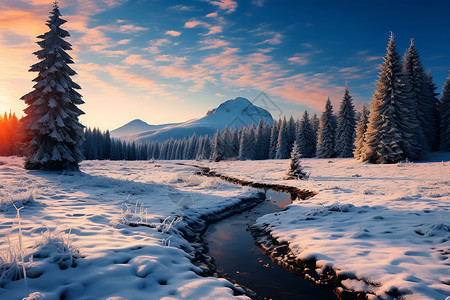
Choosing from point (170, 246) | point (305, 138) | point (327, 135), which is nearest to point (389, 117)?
point (327, 135)

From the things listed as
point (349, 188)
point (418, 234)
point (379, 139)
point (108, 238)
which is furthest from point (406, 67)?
point (108, 238)

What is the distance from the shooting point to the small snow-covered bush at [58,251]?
4.16 m

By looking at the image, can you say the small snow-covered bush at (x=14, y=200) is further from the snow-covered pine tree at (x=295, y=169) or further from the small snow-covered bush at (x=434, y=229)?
the snow-covered pine tree at (x=295, y=169)

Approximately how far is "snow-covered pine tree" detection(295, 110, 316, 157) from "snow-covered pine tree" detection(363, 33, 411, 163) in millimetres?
28139

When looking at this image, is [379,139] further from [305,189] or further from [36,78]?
[36,78]

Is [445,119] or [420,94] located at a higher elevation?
[420,94]

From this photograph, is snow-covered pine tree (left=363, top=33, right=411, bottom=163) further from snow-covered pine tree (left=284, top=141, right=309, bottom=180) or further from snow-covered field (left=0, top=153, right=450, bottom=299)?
snow-covered field (left=0, top=153, right=450, bottom=299)

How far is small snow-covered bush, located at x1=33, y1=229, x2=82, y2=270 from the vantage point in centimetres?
416

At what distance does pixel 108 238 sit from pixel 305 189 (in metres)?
14.5

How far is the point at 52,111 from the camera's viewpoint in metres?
18.1

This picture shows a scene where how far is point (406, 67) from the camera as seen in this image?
3222cm

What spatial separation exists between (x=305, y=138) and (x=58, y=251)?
59.0 meters

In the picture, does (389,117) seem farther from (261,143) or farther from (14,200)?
(261,143)

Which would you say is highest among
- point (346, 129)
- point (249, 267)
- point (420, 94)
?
point (420, 94)
